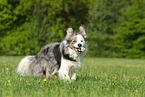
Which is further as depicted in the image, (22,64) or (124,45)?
(124,45)

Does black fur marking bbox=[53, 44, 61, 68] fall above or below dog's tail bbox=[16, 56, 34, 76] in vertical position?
above

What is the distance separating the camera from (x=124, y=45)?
32156 mm

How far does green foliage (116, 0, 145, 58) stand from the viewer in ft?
102

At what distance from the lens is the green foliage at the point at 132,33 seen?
3112 cm

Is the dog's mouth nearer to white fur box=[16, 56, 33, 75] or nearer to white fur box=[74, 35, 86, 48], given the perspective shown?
white fur box=[74, 35, 86, 48]

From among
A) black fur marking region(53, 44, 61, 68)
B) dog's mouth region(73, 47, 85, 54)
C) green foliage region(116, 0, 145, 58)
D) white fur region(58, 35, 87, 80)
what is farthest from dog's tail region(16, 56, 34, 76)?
green foliage region(116, 0, 145, 58)

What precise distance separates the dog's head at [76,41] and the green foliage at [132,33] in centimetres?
2649

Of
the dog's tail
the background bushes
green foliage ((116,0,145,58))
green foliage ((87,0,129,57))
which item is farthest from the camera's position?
green foliage ((87,0,129,57))

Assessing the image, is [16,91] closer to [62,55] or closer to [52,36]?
[62,55]

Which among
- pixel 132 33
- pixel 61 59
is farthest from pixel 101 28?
pixel 61 59

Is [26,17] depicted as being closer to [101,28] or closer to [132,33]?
[101,28]

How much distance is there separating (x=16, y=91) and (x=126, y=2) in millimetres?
35521

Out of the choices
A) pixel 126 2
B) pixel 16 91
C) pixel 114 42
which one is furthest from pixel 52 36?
pixel 126 2

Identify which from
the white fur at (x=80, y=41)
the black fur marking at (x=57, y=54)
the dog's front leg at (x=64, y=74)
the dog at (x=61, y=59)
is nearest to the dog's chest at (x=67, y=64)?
the dog at (x=61, y=59)
